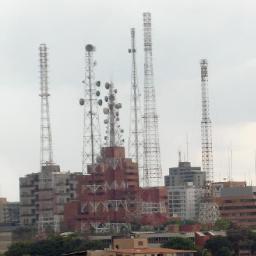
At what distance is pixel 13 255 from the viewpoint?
646ft

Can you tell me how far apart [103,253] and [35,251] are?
79.7 meters

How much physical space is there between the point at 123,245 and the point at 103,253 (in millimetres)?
25517

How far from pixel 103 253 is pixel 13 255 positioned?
78662mm

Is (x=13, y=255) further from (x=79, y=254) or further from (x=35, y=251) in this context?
(x=79, y=254)

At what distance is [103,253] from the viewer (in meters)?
120

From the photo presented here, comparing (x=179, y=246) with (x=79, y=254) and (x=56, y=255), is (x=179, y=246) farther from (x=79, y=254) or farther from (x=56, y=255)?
(x=79, y=254)

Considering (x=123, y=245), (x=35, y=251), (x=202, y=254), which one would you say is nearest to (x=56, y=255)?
(x=35, y=251)

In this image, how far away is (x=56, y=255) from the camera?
194m

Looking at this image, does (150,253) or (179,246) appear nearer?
(150,253)

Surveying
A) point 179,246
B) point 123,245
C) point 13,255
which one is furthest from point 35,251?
point 123,245

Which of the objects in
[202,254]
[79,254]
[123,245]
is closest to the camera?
[79,254]

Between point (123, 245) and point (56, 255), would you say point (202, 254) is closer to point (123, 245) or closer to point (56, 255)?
point (56, 255)

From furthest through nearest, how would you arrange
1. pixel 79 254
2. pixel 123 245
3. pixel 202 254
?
pixel 202 254 < pixel 123 245 < pixel 79 254

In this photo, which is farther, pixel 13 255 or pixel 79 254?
pixel 13 255
